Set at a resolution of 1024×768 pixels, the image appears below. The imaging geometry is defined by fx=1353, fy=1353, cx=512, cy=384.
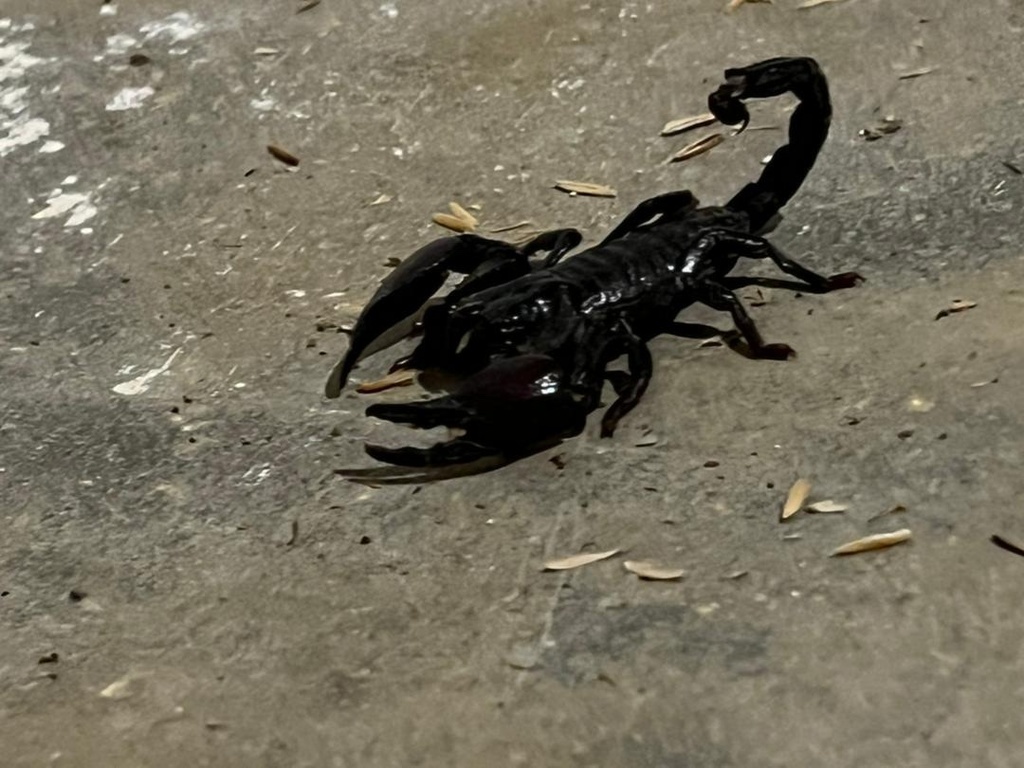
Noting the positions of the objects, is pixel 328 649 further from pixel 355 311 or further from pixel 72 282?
pixel 72 282

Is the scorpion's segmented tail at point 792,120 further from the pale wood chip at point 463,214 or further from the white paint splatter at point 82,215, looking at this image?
the white paint splatter at point 82,215

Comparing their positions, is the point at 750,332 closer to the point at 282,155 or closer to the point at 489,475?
the point at 489,475

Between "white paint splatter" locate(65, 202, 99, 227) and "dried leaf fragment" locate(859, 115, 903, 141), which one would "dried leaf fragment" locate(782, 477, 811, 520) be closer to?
"dried leaf fragment" locate(859, 115, 903, 141)

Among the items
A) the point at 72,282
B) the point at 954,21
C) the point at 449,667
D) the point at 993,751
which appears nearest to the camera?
the point at 993,751

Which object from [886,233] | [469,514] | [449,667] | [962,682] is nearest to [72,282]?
[469,514]

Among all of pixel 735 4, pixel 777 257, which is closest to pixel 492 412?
pixel 777 257

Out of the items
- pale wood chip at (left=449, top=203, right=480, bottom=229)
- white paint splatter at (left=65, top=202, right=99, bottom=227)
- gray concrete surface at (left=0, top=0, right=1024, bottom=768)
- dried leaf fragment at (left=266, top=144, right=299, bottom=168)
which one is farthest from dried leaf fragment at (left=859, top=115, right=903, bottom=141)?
white paint splatter at (left=65, top=202, right=99, bottom=227)
